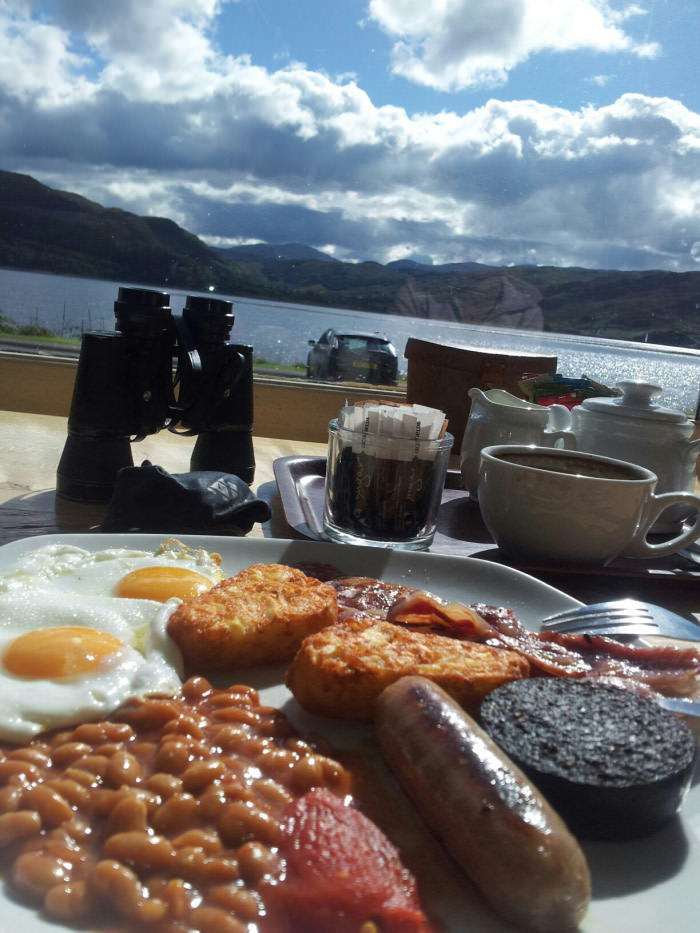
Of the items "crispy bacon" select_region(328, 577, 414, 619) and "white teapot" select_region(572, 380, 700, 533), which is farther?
"white teapot" select_region(572, 380, 700, 533)

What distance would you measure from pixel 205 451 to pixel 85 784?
1.26 meters

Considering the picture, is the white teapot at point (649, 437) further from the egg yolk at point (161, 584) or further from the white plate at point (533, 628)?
the egg yolk at point (161, 584)

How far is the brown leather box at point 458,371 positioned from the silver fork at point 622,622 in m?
1.69

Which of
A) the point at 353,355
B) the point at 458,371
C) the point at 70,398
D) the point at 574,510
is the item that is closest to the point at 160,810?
the point at 574,510

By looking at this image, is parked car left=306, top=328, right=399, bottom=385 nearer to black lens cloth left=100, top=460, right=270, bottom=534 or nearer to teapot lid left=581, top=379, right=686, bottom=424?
teapot lid left=581, top=379, right=686, bottom=424

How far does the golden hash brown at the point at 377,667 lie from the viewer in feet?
3.09

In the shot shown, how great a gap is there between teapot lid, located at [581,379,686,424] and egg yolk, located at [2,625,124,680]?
1328mm

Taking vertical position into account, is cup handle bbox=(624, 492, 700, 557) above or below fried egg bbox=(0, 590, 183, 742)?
above

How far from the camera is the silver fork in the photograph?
1136mm

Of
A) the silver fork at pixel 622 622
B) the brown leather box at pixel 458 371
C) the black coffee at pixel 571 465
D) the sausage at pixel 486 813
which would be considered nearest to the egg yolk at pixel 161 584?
the sausage at pixel 486 813

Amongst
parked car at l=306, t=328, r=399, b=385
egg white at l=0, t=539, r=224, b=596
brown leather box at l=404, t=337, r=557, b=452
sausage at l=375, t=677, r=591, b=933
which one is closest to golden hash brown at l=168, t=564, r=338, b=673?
egg white at l=0, t=539, r=224, b=596

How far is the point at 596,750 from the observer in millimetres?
782

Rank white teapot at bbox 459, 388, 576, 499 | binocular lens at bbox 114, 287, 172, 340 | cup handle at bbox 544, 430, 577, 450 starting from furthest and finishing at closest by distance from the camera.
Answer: white teapot at bbox 459, 388, 576, 499 → cup handle at bbox 544, 430, 577, 450 → binocular lens at bbox 114, 287, 172, 340

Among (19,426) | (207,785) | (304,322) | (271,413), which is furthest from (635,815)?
(304,322)
